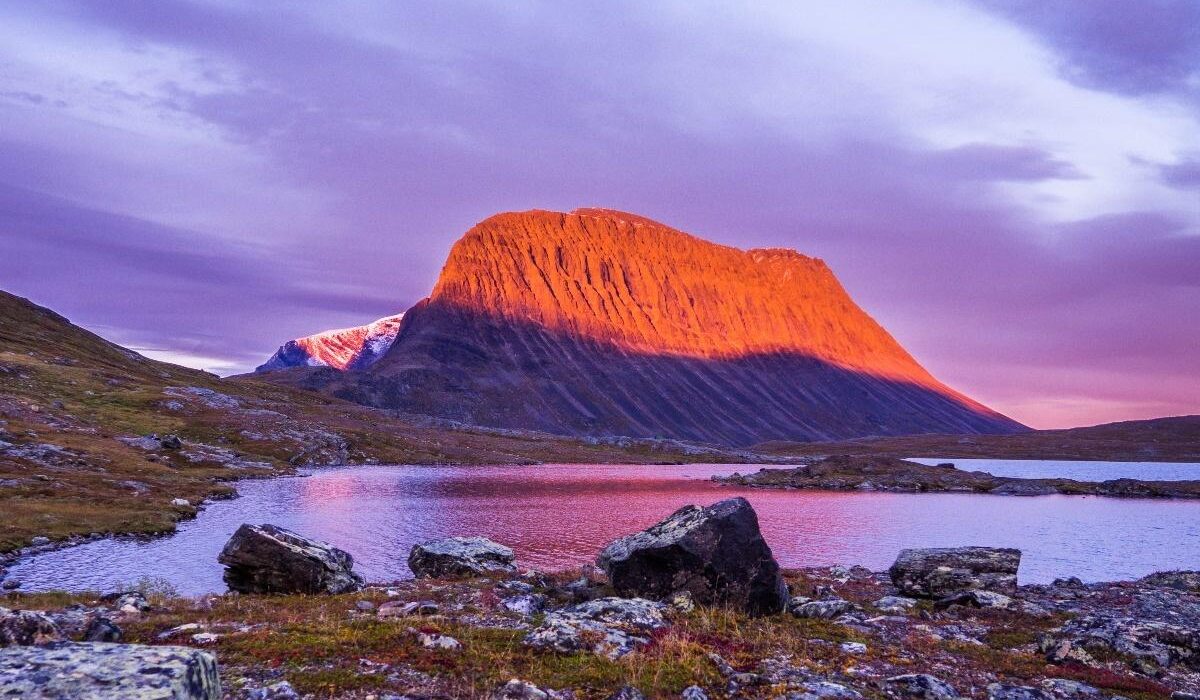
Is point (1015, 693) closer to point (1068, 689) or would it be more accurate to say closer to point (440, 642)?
point (1068, 689)

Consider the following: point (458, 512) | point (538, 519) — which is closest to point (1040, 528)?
point (538, 519)

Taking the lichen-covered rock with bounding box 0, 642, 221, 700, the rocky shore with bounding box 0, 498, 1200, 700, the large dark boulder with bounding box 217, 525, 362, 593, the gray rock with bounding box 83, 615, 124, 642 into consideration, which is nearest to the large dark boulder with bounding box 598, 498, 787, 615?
the rocky shore with bounding box 0, 498, 1200, 700

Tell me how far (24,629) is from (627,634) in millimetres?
13146

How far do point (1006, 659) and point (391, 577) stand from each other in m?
30.3

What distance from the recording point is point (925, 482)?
130 m

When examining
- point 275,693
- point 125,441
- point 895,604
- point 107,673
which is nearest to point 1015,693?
point 895,604

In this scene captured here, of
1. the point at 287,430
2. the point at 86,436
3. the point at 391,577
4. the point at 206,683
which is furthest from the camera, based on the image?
→ the point at 287,430

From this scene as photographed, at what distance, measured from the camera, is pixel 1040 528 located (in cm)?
6950

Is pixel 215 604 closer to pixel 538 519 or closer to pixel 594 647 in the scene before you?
pixel 594 647

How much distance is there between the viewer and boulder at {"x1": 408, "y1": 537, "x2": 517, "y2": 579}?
34.9 m

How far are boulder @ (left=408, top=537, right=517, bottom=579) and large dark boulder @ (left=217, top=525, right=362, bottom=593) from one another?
7576mm

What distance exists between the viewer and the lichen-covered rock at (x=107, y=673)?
8023mm

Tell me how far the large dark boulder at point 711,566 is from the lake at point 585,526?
18866mm

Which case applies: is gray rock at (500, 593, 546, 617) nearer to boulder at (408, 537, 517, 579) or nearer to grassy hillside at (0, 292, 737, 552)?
boulder at (408, 537, 517, 579)
